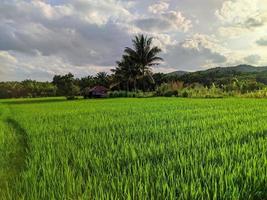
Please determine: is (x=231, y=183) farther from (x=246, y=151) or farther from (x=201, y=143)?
(x=201, y=143)

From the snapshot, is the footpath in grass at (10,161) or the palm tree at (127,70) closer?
the footpath in grass at (10,161)

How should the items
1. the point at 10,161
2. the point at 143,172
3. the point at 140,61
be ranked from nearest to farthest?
the point at 143,172
the point at 10,161
the point at 140,61

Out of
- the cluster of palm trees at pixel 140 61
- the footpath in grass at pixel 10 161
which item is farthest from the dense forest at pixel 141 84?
the footpath in grass at pixel 10 161

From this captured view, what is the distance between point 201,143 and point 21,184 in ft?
6.55

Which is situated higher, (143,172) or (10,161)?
(143,172)

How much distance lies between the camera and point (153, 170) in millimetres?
2824

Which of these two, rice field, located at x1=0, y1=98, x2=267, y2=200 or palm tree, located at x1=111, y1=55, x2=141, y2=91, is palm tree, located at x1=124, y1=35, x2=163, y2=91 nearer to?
palm tree, located at x1=111, y1=55, x2=141, y2=91

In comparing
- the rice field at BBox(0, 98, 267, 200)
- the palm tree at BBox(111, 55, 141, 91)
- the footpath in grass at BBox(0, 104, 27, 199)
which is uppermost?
the palm tree at BBox(111, 55, 141, 91)

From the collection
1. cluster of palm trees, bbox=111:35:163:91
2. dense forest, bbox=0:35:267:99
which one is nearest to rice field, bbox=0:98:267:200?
dense forest, bbox=0:35:267:99

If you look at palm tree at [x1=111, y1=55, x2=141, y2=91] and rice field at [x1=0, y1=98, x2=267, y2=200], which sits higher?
palm tree at [x1=111, y1=55, x2=141, y2=91]

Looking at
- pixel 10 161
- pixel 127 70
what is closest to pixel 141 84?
pixel 127 70

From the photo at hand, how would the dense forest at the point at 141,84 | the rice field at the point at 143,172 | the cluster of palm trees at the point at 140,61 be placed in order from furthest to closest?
the cluster of palm trees at the point at 140,61
the dense forest at the point at 141,84
the rice field at the point at 143,172

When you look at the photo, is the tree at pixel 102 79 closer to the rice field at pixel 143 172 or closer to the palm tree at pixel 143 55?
the palm tree at pixel 143 55

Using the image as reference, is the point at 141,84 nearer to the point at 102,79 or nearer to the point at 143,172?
the point at 102,79
